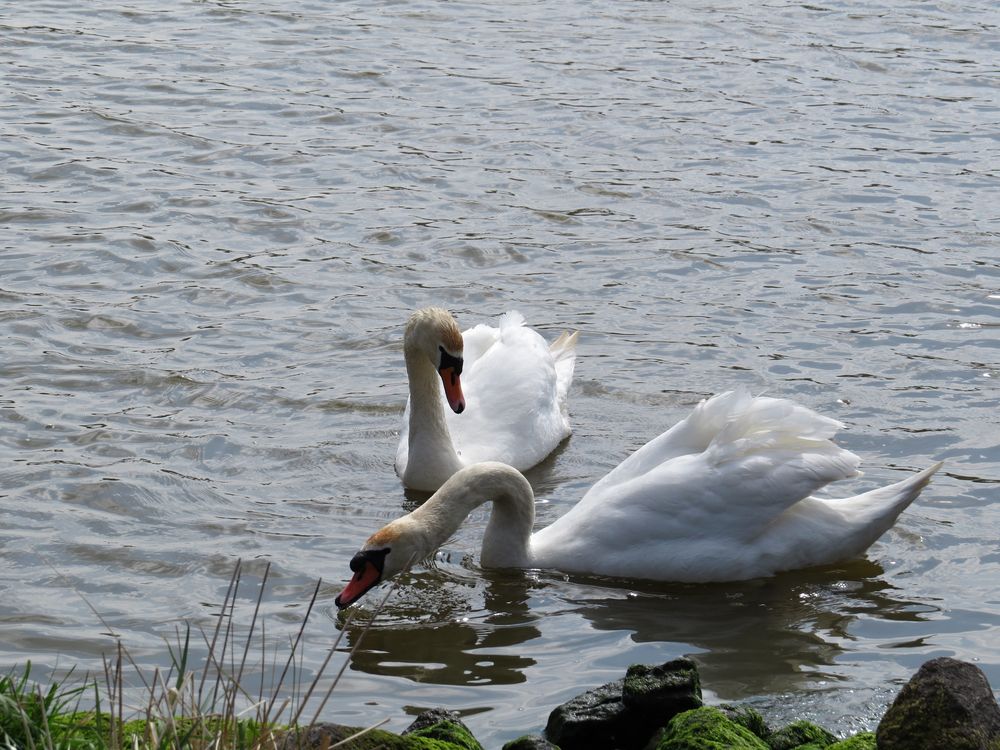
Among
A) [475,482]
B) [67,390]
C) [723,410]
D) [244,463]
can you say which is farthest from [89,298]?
[723,410]

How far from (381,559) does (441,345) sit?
195 cm

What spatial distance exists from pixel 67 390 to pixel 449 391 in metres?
2.17

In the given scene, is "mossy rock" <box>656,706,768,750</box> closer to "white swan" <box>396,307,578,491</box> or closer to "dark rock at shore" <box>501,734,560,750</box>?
"dark rock at shore" <box>501,734,560,750</box>

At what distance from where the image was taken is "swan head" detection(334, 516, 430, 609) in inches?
265

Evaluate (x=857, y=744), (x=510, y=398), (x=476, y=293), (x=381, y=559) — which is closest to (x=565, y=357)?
(x=510, y=398)

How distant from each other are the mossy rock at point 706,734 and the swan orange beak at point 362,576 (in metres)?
1.91

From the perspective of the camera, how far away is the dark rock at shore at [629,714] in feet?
17.6

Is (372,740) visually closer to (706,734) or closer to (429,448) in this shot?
(706,734)

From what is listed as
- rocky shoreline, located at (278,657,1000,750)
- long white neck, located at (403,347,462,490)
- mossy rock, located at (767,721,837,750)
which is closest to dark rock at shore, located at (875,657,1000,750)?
rocky shoreline, located at (278,657,1000,750)

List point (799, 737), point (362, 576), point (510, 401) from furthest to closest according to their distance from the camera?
point (510, 401), point (362, 576), point (799, 737)

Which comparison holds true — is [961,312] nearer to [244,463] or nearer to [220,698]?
[244,463]

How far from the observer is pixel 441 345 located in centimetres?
850

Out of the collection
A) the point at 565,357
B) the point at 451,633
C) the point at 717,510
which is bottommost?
the point at 451,633

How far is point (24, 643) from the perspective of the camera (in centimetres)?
633
